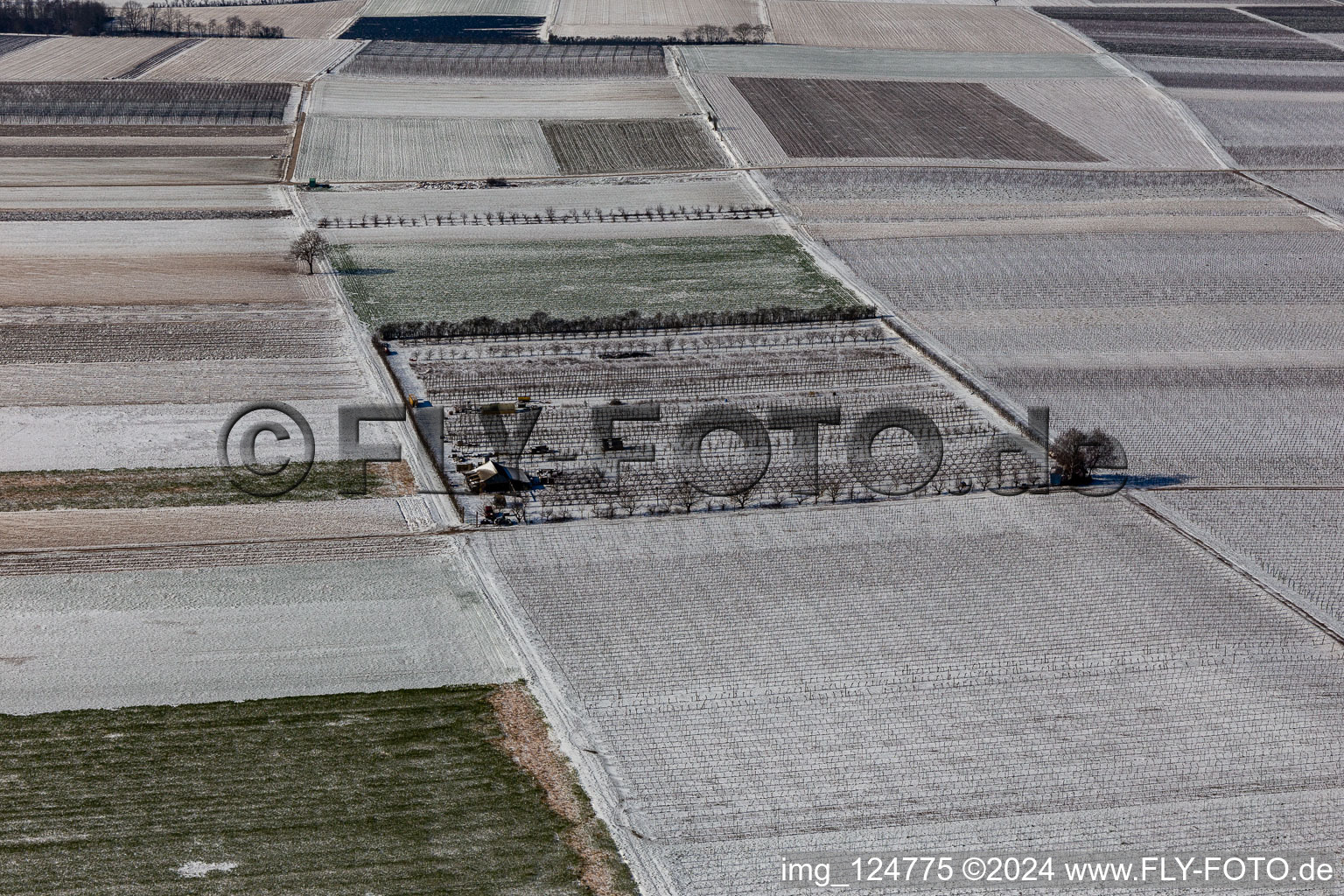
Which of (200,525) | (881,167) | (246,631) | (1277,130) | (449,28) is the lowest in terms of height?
(246,631)

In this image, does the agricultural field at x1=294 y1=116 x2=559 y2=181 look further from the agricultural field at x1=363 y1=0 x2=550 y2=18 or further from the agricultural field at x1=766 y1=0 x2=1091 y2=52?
the agricultural field at x1=363 y1=0 x2=550 y2=18

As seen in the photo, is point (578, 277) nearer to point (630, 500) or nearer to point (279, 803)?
point (630, 500)

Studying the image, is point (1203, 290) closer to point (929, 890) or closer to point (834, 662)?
point (834, 662)

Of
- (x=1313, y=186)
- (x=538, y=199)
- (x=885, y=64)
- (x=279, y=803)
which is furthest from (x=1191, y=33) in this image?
(x=279, y=803)

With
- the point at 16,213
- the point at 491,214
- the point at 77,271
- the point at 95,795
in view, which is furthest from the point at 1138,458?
the point at 16,213

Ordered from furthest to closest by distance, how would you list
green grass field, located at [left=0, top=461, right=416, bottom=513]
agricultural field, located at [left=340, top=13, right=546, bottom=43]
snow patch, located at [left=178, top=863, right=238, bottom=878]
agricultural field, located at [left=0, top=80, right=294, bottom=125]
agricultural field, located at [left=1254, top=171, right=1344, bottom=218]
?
agricultural field, located at [left=340, top=13, right=546, bottom=43]
agricultural field, located at [left=0, top=80, right=294, bottom=125]
agricultural field, located at [left=1254, top=171, right=1344, bottom=218]
green grass field, located at [left=0, top=461, right=416, bottom=513]
snow patch, located at [left=178, top=863, right=238, bottom=878]

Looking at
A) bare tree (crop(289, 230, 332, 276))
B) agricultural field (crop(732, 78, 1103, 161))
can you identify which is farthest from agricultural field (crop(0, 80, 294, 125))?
agricultural field (crop(732, 78, 1103, 161))

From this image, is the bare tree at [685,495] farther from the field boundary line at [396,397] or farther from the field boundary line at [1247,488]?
the field boundary line at [1247,488]
